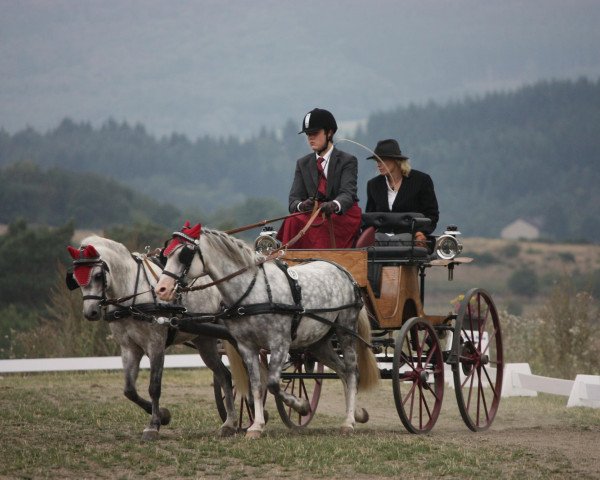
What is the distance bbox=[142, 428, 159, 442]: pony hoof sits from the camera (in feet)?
34.0

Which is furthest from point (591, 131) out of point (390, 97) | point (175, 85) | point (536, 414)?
point (536, 414)

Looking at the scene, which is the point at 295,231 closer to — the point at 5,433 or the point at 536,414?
the point at 5,433

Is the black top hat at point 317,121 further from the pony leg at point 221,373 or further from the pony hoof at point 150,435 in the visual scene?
the pony hoof at point 150,435

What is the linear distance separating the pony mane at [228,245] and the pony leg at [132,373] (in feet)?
4.65

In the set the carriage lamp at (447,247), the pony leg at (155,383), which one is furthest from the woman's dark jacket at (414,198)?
the pony leg at (155,383)

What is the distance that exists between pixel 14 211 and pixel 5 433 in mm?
70059

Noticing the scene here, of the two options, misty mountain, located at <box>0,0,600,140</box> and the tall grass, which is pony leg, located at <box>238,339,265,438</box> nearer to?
the tall grass

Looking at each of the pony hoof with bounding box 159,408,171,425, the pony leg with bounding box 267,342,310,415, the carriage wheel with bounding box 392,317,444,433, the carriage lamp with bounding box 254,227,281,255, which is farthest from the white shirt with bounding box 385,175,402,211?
the pony hoof with bounding box 159,408,171,425

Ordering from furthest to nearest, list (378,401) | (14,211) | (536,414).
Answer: (14,211) → (378,401) → (536,414)

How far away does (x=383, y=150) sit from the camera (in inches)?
474

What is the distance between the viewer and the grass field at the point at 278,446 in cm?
872

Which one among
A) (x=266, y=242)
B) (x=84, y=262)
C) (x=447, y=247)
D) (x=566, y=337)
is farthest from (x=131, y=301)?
(x=566, y=337)

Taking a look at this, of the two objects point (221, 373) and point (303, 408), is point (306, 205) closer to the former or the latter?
point (221, 373)

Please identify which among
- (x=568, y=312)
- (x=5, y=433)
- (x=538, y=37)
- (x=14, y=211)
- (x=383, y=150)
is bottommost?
(x=5, y=433)
